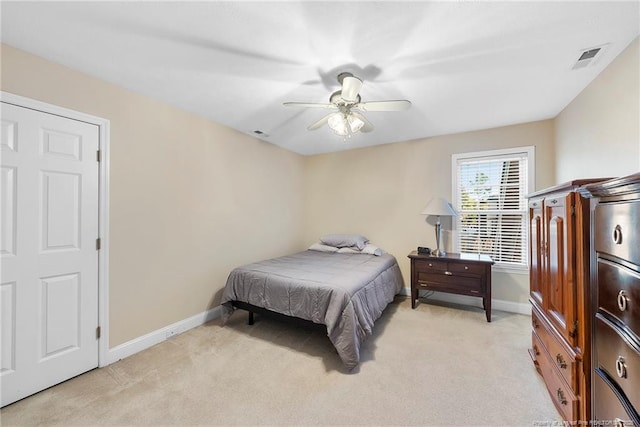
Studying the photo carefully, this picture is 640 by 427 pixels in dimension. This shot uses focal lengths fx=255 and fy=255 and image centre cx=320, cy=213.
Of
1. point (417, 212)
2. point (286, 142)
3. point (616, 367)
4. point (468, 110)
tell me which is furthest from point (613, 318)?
point (286, 142)

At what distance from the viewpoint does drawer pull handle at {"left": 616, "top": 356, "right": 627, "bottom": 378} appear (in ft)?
3.12

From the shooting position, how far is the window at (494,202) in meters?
3.26

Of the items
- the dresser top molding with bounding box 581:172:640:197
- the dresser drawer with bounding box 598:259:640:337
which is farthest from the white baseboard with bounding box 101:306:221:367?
the dresser top molding with bounding box 581:172:640:197

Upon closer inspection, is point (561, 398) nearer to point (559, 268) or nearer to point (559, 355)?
point (559, 355)

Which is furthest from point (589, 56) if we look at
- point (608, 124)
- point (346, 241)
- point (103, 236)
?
point (103, 236)

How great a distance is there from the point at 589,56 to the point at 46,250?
424cm

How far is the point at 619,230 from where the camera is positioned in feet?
3.29

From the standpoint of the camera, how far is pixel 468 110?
281cm

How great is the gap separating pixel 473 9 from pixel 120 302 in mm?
3407

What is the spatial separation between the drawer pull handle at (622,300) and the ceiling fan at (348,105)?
1619mm

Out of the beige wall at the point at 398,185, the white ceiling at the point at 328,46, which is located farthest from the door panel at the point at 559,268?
the beige wall at the point at 398,185

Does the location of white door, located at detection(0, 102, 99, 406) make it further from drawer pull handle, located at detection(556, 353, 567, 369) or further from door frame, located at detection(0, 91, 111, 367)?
drawer pull handle, located at detection(556, 353, 567, 369)

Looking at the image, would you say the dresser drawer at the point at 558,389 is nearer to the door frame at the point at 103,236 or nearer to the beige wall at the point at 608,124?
the beige wall at the point at 608,124

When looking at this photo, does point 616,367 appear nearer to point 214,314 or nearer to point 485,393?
point 485,393
